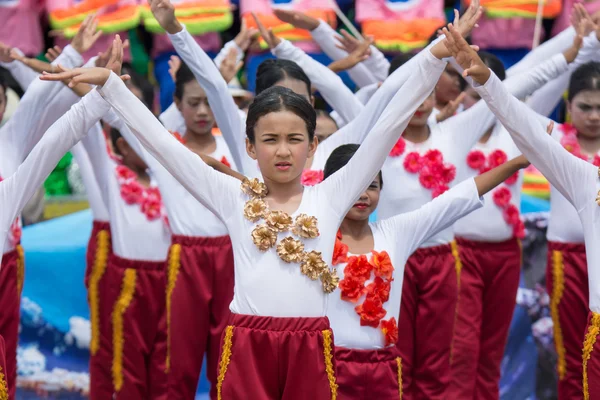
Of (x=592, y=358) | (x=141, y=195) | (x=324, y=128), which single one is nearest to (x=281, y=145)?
(x=592, y=358)

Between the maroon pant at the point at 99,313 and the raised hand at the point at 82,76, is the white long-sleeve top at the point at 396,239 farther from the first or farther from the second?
the maroon pant at the point at 99,313

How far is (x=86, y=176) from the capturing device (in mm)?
5613

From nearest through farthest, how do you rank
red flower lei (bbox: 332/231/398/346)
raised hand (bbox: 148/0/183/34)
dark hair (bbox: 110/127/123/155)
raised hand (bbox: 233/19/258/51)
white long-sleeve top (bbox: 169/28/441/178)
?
red flower lei (bbox: 332/231/398/346) < raised hand (bbox: 148/0/183/34) < white long-sleeve top (bbox: 169/28/441/178) < dark hair (bbox: 110/127/123/155) < raised hand (bbox: 233/19/258/51)

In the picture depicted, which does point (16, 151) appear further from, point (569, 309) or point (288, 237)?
point (569, 309)

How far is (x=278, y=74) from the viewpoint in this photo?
4980mm

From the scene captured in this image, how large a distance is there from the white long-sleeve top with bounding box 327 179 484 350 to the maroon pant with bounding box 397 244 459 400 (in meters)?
0.64

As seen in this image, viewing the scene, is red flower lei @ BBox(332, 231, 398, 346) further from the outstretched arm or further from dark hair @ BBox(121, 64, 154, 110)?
dark hair @ BBox(121, 64, 154, 110)

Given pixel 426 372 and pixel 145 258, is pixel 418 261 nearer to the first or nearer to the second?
pixel 426 372

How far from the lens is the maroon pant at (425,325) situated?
4805 mm

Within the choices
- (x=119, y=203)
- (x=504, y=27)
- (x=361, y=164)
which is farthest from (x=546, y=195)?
(x=361, y=164)

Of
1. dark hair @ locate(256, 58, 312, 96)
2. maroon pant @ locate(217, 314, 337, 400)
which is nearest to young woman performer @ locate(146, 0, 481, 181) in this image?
dark hair @ locate(256, 58, 312, 96)

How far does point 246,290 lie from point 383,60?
113 inches

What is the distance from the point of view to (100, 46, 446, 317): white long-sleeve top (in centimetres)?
356

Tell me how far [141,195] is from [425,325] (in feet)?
5.09
